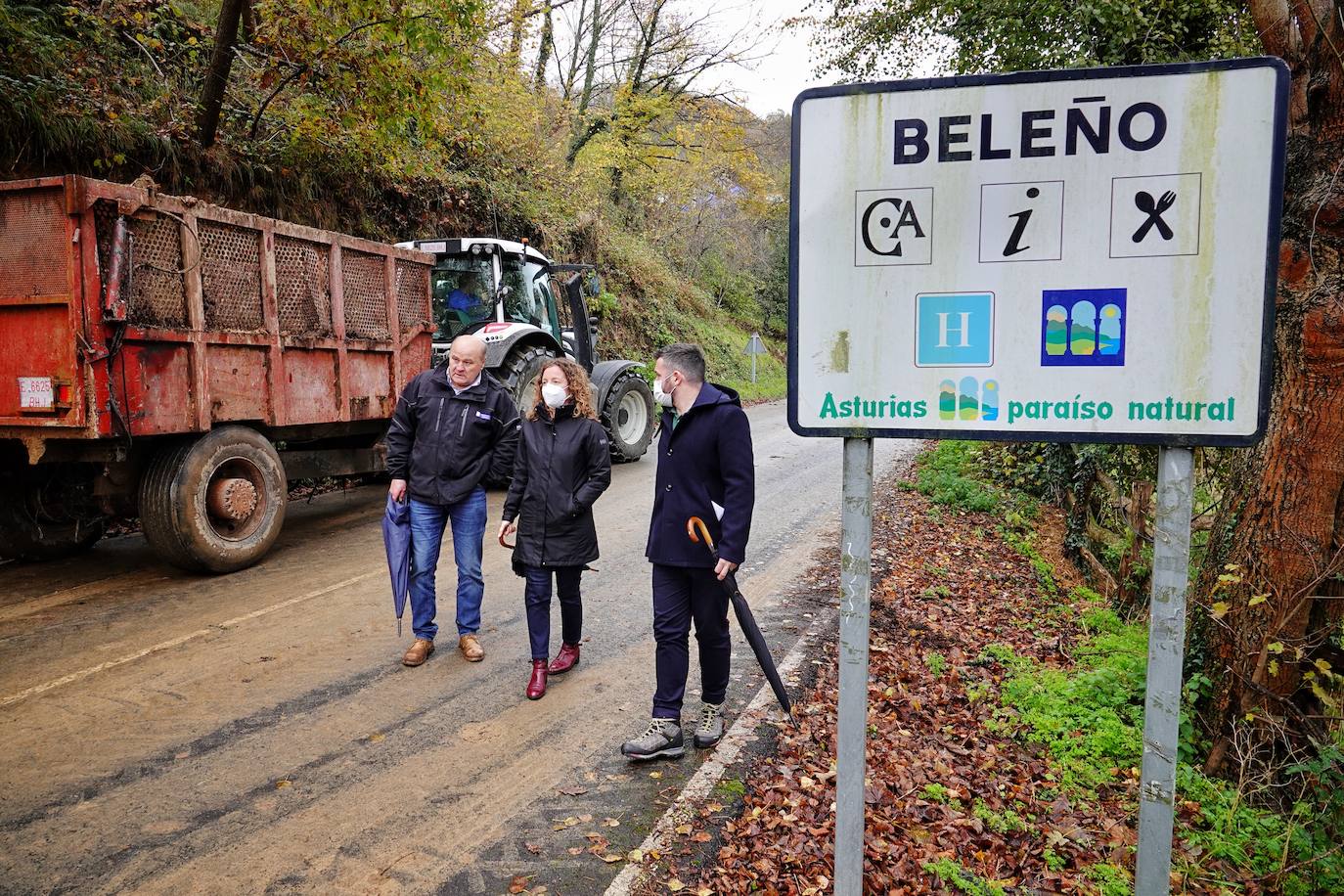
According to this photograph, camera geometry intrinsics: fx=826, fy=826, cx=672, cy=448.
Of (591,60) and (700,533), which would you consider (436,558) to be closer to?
(700,533)

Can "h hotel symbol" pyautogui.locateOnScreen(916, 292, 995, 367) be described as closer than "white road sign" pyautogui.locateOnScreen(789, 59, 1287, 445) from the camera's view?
No

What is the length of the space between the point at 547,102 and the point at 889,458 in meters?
15.8

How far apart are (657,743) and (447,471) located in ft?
7.12

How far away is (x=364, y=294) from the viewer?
8000 mm

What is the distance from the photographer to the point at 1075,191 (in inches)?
75.6

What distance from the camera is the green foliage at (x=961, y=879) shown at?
2.97 meters

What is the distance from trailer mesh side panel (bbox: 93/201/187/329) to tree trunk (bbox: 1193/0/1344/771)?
673cm

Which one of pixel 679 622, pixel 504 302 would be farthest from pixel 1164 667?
pixel 504 302

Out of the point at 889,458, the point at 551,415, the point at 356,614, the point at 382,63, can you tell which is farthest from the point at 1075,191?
the point at 889,458

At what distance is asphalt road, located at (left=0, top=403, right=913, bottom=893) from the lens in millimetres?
3160

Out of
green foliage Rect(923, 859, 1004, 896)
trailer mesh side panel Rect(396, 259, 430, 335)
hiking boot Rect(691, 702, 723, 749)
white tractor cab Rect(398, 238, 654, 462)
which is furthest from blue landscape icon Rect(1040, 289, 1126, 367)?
white tractor cab Rect(398, 238, 654, 462)

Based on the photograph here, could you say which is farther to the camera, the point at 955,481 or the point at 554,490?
the point at 955,481

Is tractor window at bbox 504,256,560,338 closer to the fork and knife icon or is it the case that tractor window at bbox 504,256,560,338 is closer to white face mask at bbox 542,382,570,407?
white face mask at bbox 542,382,570,407

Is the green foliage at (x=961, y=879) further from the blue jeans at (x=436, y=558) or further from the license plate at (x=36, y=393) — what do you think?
the license plate at (x=36, y=393)
